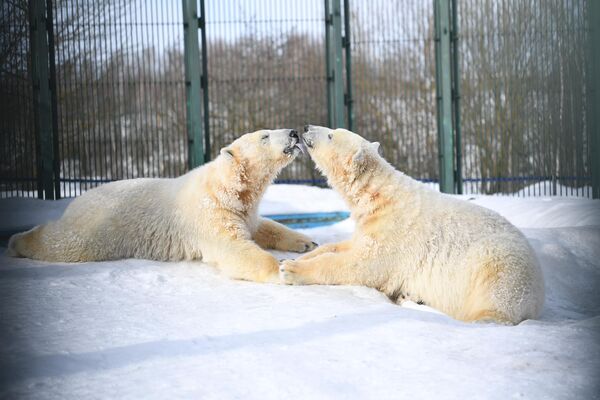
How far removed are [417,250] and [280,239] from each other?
4.25 feet

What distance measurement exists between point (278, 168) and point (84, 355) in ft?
6.74

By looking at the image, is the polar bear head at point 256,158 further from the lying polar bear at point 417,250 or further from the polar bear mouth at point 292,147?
the lying polar bear at point 417,250

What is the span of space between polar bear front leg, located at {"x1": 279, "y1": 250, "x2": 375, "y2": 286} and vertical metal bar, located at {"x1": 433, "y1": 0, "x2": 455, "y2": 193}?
4.40 meters

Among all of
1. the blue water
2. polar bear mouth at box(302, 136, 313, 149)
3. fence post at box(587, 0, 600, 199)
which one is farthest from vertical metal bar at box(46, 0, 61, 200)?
fence post at box(587, 0, 600, 199)

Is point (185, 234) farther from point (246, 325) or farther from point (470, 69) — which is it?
point (470, 69)

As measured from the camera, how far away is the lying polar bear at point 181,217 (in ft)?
12.8

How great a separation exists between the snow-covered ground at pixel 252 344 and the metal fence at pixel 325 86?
11.5 ft

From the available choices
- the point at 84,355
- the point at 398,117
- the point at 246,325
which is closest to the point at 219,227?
the point at 246,325

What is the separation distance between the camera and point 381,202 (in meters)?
3.52

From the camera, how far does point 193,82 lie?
22.2 feet

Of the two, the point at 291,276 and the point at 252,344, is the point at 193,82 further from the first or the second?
the point at 252,344

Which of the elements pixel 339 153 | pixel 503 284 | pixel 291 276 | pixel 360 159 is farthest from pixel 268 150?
pixel 503 284

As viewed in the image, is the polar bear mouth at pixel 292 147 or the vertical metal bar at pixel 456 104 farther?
the vertical metal bar at pixel 456 104

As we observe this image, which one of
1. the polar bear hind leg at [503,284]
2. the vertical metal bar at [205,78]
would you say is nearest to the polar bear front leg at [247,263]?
the polar bear hind leg at [503,284]
